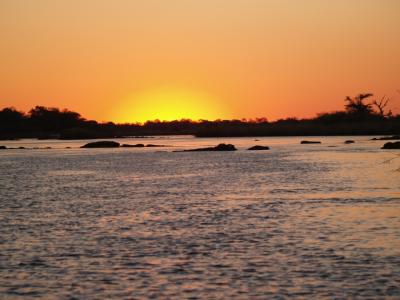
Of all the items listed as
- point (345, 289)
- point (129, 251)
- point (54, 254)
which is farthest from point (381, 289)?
point (54, 254)

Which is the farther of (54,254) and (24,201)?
(24,201)

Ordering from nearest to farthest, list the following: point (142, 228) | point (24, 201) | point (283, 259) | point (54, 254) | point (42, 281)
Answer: point (42, 281), point (283, 259), point (54, 254), point (142, 228), point (24, 201)

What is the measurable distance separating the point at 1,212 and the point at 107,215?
201 inches

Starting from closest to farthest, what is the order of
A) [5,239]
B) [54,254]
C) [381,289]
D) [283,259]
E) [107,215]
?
1. [381,289]
2. [283,259]
3. [54,254]
4. [5,239]
5. [107,215]

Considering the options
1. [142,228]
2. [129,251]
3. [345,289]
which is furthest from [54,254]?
[345,289]

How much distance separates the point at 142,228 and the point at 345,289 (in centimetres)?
1038

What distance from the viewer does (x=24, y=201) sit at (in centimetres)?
3322

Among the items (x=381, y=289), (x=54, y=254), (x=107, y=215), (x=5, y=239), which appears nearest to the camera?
(x=381, y=289)

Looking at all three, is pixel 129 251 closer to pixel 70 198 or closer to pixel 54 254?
pixel 54 254

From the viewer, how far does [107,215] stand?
2672 cm

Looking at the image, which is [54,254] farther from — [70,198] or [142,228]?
[70,198]

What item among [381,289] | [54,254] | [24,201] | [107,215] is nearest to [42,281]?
[54,254]

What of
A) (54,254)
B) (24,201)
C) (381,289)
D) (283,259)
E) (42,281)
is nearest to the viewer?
(381,289)

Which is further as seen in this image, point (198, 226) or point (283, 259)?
point (198, 226)
